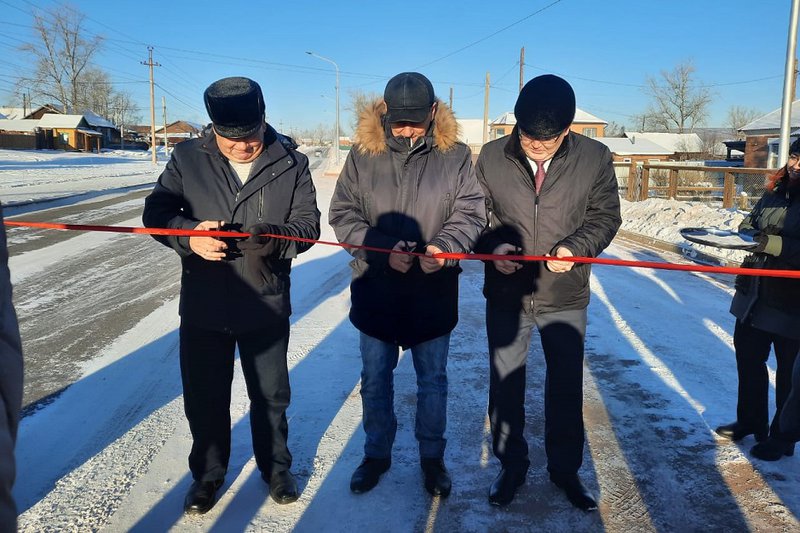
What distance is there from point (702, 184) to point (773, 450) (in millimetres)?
17521

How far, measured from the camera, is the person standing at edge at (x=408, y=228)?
2895 mm

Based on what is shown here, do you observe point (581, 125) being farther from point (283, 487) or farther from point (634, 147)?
point (283, 487)

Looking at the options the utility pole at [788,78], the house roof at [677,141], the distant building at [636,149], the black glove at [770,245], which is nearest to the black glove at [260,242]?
the black glove at [770,245]

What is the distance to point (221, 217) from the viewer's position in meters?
2.82

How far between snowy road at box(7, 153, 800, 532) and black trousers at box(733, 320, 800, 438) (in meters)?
0.21

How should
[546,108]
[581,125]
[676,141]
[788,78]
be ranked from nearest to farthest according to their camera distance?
1. [546,108]
2. [788,78]
3. [676,141]
4. [581,125]

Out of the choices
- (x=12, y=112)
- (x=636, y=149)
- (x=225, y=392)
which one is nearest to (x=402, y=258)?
(x=225, y=392)

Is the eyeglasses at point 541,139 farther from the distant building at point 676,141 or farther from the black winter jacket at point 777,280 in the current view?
the distant building at point 676,141

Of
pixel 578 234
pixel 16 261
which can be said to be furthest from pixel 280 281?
pixel 16 261

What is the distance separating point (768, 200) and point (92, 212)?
47.5 ft

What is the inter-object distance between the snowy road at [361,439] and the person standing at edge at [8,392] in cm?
176

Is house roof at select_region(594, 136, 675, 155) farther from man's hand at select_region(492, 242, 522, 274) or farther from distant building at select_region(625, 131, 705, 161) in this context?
man's hand at select_region(492, 242, 522, 274)

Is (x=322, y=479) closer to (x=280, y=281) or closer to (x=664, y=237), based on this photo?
(x=280, y=281)

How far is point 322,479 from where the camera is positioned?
10.2ft
